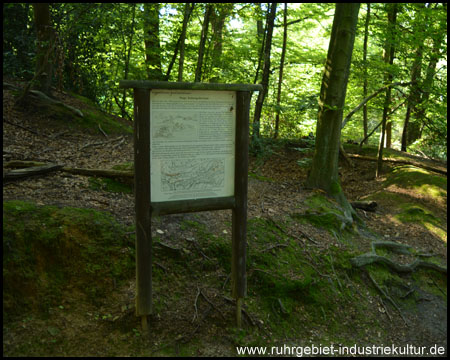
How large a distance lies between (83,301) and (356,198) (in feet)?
26.6

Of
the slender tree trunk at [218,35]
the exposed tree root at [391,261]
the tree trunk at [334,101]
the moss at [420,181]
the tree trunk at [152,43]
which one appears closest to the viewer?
the exposed tree root at [391,261]

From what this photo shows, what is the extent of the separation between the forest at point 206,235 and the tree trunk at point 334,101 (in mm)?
30

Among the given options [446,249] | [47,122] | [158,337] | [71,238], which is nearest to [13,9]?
[47,122]

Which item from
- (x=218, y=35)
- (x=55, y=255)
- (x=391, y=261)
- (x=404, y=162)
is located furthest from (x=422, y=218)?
(x=218, y=35)

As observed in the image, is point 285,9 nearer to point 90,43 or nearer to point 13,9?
point 90,43

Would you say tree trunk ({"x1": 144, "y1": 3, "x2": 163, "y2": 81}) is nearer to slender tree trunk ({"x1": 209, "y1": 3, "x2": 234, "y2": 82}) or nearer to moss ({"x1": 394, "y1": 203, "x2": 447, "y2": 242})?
slender tree trunk ({"x1": 209, "y1": 3, "x2": 234, "y2": 82})

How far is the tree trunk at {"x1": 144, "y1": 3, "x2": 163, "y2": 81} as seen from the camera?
11409 mm

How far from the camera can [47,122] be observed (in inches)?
358

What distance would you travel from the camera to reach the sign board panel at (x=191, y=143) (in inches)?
144

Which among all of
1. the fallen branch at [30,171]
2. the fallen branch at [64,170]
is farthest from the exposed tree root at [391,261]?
the fallen branch at [30,171]

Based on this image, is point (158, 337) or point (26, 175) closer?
point (158, 337)

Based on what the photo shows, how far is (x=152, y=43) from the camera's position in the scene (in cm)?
1319

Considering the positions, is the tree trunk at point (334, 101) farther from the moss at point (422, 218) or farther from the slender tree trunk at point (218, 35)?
the slender tree trunk at point (218, 35)

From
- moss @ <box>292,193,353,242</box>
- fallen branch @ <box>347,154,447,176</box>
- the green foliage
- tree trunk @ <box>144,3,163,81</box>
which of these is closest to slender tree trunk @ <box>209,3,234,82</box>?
the green foliage
